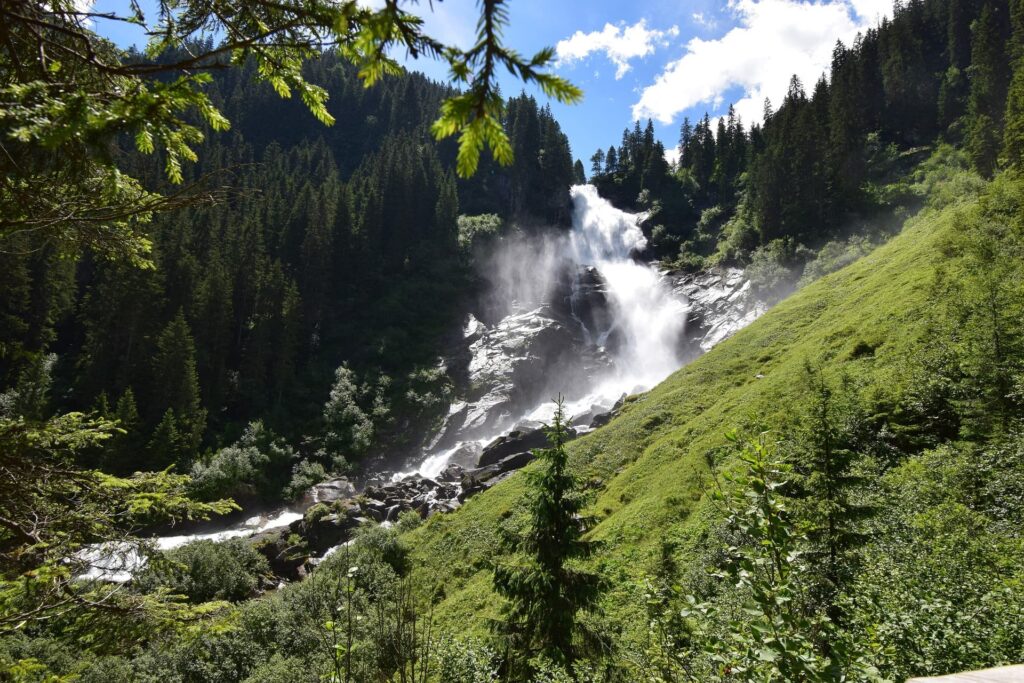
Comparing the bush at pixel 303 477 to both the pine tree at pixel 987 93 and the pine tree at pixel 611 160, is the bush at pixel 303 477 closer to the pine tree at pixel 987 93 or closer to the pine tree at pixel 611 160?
the pine tree at pixel 987 93

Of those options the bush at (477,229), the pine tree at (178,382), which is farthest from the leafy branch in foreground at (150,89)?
the bush at (477,229)

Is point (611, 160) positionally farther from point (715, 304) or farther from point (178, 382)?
point (178, 382)

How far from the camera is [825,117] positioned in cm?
6638

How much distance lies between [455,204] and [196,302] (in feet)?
141

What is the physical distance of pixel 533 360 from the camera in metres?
58.2

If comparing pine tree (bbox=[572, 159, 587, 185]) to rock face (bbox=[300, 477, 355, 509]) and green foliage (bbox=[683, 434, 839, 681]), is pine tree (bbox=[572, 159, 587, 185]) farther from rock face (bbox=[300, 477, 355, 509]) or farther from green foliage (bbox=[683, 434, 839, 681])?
green foliage (bbox=[683, 434, 839, 681])

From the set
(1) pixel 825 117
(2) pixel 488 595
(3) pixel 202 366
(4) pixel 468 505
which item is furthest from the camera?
(1) pixel 825 117

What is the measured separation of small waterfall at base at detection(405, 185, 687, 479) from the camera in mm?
51781

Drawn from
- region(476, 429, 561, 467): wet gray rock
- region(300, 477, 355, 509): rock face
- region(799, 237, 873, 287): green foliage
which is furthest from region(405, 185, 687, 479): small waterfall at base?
region(799, 237, 873, 287): green foliage

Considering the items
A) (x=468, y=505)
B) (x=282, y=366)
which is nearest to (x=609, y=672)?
(x=468, y=505)

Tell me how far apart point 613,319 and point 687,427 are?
4249 cm

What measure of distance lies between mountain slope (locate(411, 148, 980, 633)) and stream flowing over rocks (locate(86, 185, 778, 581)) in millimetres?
8076

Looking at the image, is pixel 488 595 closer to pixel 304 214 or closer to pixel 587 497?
pixel 587 497

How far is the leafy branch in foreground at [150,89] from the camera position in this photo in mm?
2205
